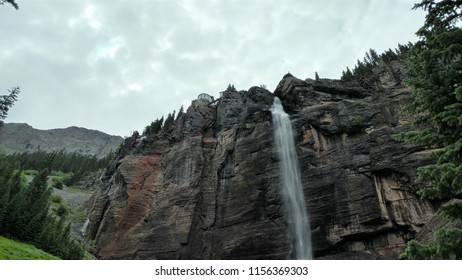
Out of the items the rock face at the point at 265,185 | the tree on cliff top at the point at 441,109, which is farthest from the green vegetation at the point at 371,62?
the tree on cliff top at the point at 441,109

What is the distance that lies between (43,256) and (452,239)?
91.3ft

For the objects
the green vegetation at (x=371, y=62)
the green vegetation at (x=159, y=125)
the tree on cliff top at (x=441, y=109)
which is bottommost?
the tree on cliff top at (x=441, y=109)

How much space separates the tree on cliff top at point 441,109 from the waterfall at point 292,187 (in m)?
23.0

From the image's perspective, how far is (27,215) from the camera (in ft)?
115

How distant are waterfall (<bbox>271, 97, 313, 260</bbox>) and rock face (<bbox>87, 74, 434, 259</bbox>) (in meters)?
0.72

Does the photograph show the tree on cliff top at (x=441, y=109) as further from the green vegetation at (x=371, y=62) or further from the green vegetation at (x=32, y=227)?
the green vegetation at (x=371, y=62)

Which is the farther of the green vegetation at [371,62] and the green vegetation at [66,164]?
the green vegetation at [66,164]

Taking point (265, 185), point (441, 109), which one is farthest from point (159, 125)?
point (441, 109)

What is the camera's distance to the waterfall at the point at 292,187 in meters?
35.1

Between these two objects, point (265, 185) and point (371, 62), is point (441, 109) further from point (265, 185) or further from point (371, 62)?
point (371, 62)

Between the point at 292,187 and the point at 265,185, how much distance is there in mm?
3127

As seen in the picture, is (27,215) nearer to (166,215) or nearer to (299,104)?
(166,215)

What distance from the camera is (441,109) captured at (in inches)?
521
